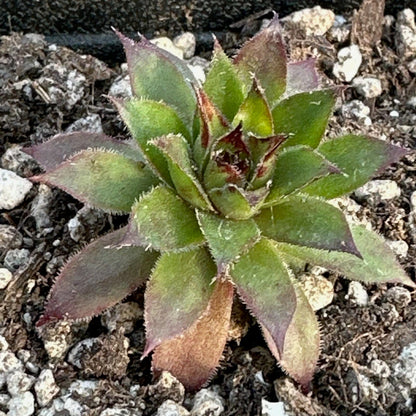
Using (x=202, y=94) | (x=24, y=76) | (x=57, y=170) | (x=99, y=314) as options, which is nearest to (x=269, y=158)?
(x=202, y=94)

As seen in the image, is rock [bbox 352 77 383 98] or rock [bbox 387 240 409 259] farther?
rock [bbox 352 77 383 98]

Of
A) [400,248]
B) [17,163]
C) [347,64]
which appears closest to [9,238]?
[17,163]

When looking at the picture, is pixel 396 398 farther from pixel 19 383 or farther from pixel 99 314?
pixel 19 383

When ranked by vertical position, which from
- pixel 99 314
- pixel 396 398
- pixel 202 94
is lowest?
pixel 396 398

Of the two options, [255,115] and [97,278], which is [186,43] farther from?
[97,278]

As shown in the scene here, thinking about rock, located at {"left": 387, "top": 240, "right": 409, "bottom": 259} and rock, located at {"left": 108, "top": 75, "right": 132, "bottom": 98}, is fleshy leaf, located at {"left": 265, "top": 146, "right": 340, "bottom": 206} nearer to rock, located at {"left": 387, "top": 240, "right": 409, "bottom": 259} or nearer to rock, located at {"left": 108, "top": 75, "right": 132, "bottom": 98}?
rock, located at {"left": 387, "top": 240, "right": 409, "bottom": 259}

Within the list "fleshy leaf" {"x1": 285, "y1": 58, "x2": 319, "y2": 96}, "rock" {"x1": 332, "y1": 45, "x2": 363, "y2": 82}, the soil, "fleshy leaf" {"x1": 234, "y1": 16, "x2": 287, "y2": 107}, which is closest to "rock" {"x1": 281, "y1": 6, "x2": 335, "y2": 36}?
"rock" {"x1": 332, "y1": 45, "x2": 363, "y2": 82}
